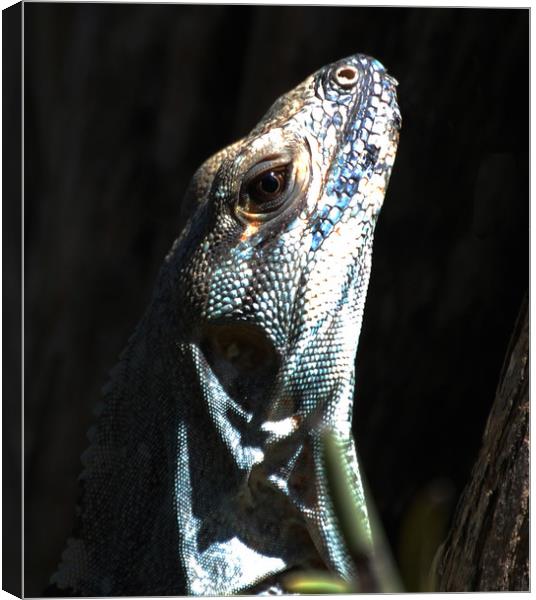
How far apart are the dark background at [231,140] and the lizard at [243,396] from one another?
3.41 feet

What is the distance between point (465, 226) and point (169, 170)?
195 cm

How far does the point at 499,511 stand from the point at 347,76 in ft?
4.48

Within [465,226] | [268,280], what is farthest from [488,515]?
[465,226]

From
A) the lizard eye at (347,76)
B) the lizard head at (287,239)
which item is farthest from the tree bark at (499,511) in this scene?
the lizard eye at (347,76)

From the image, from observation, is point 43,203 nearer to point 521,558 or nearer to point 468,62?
point 468,62

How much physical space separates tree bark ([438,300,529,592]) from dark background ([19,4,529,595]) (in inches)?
41.5

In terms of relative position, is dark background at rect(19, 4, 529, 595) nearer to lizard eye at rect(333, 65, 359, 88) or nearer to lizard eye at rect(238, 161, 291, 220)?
lizard eye at rect(333, 65, 359, 88)

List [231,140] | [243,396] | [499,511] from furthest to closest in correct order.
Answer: [231,140] → [243,396] → [499,511]

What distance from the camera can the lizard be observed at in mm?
2688

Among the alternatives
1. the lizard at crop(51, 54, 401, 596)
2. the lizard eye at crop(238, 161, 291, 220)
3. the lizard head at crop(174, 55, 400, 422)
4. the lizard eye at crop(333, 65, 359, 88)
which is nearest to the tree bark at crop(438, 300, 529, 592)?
the lizard at crop(51, 54, 401, 596)

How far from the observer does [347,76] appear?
9.80ft

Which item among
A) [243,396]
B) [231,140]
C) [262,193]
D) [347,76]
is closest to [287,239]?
[262,193]

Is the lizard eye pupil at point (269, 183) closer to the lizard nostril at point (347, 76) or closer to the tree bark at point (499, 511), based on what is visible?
the lizard nostril at point (347, 76)

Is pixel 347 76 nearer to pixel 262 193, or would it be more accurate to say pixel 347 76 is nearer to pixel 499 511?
pixel 262 193
